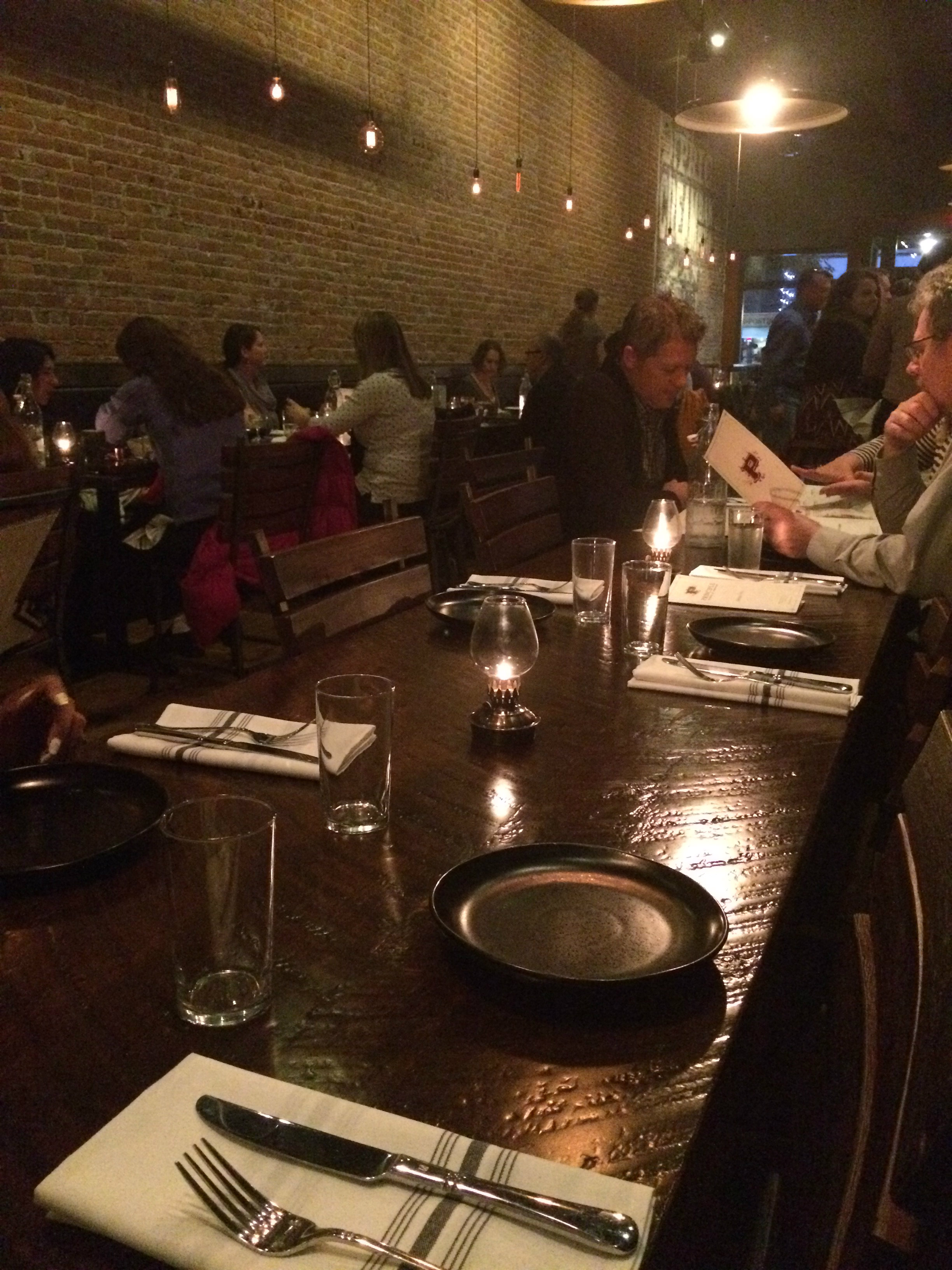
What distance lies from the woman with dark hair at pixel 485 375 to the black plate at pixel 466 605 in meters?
5.72

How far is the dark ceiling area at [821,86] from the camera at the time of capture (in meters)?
9.02

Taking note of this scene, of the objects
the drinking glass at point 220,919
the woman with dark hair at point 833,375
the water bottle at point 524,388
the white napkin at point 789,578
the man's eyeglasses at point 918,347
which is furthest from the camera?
the water bottle at point 524,388

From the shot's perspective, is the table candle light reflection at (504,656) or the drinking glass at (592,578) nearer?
the table candle light reflection at (504,656)

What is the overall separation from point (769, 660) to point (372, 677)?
0.76 meters

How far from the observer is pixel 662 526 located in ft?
7.29

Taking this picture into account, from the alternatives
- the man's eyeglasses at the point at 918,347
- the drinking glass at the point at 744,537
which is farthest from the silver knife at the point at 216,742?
the man's eyeglasses at the point at 918,347

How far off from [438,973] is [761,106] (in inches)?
162

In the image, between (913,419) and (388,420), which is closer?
(913,419)

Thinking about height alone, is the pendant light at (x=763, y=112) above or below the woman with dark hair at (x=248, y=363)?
above

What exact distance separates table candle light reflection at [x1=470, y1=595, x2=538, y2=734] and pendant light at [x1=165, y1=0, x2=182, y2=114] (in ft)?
14.4

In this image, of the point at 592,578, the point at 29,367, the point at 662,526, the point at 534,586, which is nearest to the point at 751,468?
the point at 662,526

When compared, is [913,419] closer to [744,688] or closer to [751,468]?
[751,468]

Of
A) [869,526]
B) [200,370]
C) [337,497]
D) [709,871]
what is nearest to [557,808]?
[709,871]

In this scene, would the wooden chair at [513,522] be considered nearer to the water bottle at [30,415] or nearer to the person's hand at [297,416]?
the water bottle at [30,415]
